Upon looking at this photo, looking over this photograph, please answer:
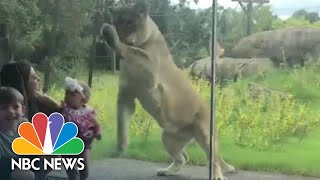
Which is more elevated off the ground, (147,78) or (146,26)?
(146,26)

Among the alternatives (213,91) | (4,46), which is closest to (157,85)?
(213,91)

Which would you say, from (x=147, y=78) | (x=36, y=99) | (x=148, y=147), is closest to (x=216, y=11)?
(x=147, y=78)

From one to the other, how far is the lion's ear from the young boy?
1092mm

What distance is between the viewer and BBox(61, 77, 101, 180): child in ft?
18.9

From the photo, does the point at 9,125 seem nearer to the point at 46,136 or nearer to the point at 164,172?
the point at 46,136

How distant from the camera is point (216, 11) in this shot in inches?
217

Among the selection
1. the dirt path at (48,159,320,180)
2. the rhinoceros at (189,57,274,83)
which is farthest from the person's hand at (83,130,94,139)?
the rhinoceros at (189,57,274,83)

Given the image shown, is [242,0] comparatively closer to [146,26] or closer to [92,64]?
[146,26]

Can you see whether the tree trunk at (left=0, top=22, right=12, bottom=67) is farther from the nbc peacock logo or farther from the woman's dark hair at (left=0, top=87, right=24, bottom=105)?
the nbc peacock logo

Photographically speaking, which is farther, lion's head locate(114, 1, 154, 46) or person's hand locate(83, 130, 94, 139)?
person's hand locate(83, 130, 94, 139)

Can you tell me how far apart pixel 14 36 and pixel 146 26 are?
3.38 ft

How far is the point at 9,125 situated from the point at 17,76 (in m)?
0.38

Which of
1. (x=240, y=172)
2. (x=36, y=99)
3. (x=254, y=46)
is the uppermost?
(x=254, y=46)

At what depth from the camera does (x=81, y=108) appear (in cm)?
577
